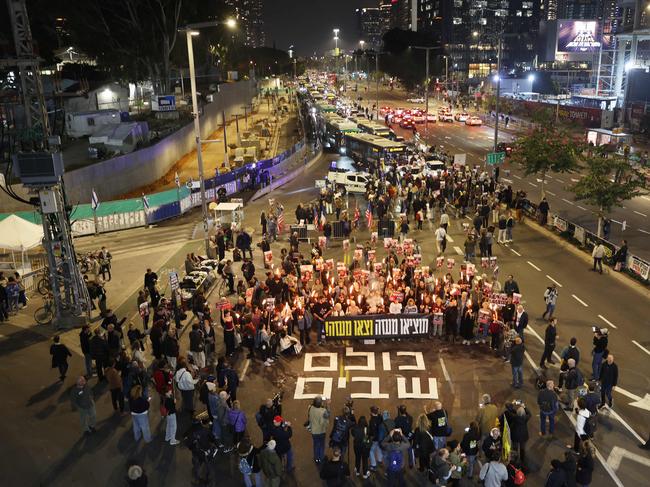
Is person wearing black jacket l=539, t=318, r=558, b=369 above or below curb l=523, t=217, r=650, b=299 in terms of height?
above

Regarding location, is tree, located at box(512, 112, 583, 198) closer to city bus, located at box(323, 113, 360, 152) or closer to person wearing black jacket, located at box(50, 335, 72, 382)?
person wearing black jacket, located at box(50, 335, 72, 382)

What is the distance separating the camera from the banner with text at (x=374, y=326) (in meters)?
17.8

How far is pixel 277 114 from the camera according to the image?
105m

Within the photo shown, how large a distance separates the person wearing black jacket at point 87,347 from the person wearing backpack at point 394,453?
863 centimetres

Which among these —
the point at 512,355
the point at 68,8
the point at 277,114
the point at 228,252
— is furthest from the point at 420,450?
the point at 277,114

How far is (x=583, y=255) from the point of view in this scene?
26438 mm

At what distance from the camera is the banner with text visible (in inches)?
699

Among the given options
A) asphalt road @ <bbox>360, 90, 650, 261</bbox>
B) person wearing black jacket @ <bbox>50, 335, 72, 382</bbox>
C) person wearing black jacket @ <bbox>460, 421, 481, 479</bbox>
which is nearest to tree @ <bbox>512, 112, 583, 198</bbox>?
asphalt road @ <bbox>360, 90, 650, 261</bbox>

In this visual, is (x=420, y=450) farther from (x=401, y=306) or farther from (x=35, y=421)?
(x=35, y=421)

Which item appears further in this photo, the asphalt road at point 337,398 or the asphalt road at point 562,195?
the asphalt road at point 562,195

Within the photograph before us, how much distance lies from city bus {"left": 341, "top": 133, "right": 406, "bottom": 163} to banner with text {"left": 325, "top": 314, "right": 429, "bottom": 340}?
98.1 ft

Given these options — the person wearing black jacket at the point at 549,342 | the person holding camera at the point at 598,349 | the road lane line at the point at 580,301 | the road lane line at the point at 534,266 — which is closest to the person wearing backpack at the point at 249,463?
the person wearing black jacket at the point at 549,342

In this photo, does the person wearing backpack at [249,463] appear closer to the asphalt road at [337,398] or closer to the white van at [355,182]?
the asphalt road at [337,398]

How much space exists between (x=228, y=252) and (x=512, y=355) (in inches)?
631
